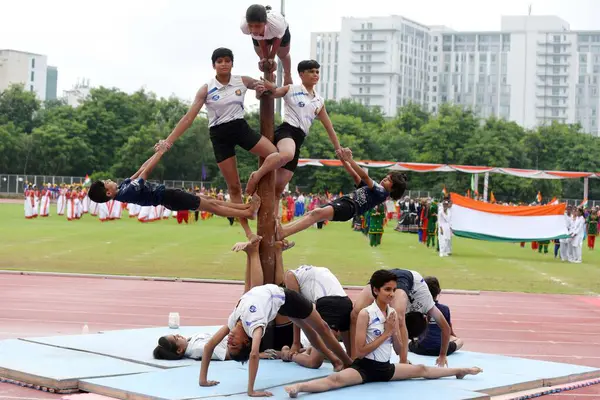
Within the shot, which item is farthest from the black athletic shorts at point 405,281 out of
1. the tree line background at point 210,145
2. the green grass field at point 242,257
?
the tree line background at point 210,145

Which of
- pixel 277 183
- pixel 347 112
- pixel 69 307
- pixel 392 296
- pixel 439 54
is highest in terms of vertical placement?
pixel 439 54

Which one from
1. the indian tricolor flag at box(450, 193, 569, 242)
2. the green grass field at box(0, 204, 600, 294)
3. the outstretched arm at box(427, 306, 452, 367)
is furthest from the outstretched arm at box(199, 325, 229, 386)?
the indian tricolor flag at box(450, 193, 569, 242)

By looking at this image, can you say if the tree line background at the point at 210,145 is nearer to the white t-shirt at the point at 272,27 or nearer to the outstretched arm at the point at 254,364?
the white t-shirt at the point at 272,27

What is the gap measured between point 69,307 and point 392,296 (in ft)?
23.4

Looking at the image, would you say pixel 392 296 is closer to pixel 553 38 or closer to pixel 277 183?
pixel 277 183

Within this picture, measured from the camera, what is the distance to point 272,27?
29.5 feet

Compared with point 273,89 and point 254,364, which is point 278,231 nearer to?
point 273,89

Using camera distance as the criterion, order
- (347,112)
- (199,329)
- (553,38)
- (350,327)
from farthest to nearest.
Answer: (553,38), (347,112), (199,329), (350,327)

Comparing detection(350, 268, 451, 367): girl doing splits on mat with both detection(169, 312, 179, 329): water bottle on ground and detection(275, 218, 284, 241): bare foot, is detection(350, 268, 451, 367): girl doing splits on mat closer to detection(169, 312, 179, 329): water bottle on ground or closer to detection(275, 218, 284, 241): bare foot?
detection(275, 218, 284, 241): bare foot

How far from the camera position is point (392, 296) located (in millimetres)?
7797

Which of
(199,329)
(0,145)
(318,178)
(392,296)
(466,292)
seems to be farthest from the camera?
(0,145)

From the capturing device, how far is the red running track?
448 inches

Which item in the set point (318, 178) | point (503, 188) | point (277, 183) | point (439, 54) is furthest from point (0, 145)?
point (439, 54)

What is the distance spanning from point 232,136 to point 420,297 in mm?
2363
